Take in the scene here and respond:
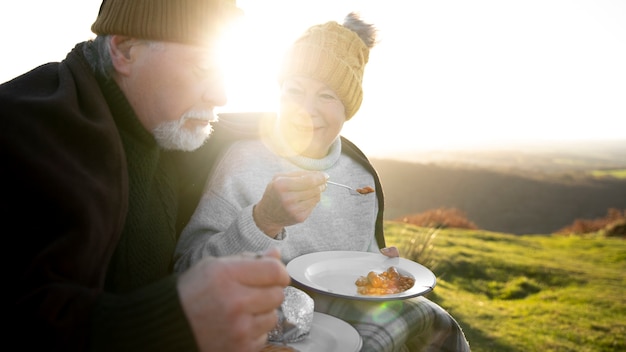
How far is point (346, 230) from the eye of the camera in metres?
3.15

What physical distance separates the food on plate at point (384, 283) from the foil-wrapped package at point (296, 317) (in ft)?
1.61

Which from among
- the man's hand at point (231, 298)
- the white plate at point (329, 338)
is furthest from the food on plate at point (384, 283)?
the man's hand at point (231, 298)

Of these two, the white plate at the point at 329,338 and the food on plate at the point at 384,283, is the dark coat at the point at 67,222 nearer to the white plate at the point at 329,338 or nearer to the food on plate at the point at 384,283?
the white plate at the point at 329,338

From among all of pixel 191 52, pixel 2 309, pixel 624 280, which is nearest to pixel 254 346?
pixel 2 309

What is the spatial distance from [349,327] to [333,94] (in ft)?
5.82

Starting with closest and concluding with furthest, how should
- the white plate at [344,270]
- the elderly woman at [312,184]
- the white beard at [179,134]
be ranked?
the white beard at [179,134]
the elderly woman at [312,184]
the white plate at [344,270]

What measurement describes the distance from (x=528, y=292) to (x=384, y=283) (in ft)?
27.0

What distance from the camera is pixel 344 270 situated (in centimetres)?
245

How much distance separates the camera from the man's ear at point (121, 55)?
5.98 ft

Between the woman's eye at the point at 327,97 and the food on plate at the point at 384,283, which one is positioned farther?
the woman's eye at the point at 327,97

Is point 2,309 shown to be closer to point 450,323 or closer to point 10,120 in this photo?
point 10,120

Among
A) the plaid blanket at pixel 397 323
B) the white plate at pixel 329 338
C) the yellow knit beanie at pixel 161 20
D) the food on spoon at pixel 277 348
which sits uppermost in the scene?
the yellow knit beanie at pixel 161 20

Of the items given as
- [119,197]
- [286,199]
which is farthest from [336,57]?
[119,197]

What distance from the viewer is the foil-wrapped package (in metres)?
1.59
